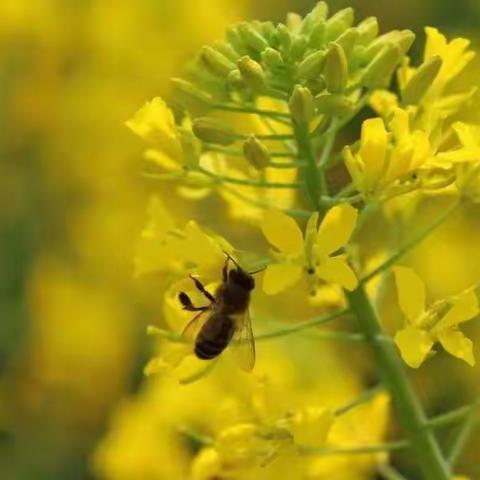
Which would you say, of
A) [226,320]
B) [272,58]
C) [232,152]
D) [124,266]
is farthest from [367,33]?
[124,266]

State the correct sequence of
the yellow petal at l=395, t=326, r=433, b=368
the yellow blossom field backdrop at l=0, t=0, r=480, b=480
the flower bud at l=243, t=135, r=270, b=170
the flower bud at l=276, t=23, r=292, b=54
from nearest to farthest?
1. the yellow petal at l=395, t=326, r=433, b=368
2. the flower bud at l=243, t=135, r=270, b=170
3. the flower bud at l=276, t=23, r=292, b=54
4. the yellow blossom field backdrop at l=0, t=0, r=480, b=480

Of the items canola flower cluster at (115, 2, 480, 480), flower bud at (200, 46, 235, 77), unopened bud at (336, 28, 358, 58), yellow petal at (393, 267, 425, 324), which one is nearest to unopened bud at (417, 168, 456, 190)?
canola flower cluster at (115, 2, 480, 480)

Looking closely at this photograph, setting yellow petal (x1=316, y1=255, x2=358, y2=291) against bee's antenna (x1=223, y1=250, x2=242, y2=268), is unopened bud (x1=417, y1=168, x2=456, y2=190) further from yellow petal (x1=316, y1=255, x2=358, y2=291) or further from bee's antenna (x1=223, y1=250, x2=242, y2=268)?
bee's antenna (x1=223, y1=250, x2=242, y2=268)

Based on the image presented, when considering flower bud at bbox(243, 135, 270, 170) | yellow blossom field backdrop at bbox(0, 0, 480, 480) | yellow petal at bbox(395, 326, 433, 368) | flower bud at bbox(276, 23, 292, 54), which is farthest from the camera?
yellow blossom field backdrop at bbox(0, 0, 480, 480)

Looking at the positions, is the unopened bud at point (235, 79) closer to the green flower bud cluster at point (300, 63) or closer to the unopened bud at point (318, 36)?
the green flower bud cluster at point (300, 63)

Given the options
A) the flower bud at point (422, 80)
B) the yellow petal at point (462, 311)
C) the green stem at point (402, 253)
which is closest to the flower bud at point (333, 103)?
the flower bud at point (422, 80)
